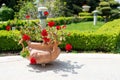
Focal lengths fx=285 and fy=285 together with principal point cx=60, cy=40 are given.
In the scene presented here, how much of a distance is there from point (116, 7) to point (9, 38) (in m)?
13.3

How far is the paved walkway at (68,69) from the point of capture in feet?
18.9

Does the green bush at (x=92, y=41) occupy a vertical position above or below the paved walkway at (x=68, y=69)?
above

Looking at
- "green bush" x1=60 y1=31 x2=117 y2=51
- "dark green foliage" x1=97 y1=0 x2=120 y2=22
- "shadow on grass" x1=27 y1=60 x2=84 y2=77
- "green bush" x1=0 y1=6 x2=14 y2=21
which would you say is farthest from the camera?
"green bush" x1=0 y1=6 x2=14 y2=21

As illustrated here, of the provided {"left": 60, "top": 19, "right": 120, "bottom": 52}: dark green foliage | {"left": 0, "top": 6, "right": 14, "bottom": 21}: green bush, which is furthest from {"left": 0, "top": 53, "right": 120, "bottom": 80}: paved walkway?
{"left": 0, "top": 6, "right": 14, "bottom": 21}: green bush

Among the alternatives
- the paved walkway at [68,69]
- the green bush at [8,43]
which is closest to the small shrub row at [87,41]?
the green bush at [8,43]

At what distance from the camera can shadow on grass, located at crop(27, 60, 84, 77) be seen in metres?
6.17

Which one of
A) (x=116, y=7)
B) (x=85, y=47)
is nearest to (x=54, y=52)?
(x=85, y=47)

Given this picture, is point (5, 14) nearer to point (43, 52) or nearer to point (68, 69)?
point (43, 52)

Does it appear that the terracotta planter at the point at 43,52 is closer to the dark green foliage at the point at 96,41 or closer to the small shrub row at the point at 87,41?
the small shrub row at the point at 87,41

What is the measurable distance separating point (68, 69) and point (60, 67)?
25 cm

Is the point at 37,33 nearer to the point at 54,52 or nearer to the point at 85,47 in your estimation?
the point at 54,52

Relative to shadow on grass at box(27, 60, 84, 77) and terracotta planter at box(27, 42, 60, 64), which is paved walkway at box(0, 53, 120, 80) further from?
terracotta planter at box(27, 42, 60, 64)

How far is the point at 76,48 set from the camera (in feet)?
28.2

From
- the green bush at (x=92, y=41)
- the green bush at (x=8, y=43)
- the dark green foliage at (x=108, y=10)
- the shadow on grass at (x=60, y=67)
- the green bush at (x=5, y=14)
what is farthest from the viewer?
the green bush at (x=5, y=14)
